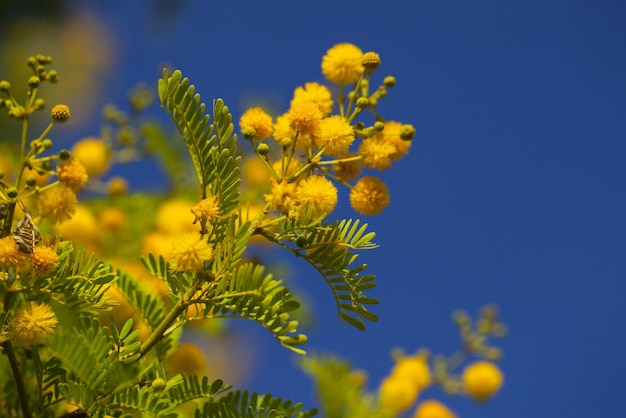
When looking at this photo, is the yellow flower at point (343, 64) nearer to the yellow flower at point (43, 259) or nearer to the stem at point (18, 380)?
the yellow flower at point (43, 259)

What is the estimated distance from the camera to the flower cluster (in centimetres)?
135

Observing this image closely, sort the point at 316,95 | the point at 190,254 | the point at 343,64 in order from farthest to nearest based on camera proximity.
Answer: the point at 343,64 → the point at 316,95 → the point at 190,254

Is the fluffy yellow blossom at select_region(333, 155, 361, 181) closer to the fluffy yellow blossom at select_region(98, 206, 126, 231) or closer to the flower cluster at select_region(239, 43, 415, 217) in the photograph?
the flower cluster at select_region(239, 43, 415, 217)

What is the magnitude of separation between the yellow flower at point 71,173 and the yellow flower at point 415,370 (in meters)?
1.98

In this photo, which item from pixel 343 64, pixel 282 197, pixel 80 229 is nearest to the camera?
pixel 282 197

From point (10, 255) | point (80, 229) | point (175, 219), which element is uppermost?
point (175, 219)

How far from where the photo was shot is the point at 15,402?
146cm

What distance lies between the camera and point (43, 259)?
1.28 meters

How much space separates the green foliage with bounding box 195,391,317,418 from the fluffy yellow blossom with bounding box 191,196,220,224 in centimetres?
35

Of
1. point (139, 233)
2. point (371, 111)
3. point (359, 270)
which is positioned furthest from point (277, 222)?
point (139, 233)

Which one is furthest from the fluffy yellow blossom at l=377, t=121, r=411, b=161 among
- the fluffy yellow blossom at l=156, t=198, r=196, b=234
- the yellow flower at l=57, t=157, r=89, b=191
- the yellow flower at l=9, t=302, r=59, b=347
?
the fluffy yellow blossom at l=156, t=198, r=196, b=234

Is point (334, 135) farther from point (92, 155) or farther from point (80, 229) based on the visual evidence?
point (92, 155)

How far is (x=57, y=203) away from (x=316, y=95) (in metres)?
0.58

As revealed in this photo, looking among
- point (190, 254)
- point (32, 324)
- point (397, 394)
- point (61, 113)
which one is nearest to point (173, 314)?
point (190, 254)
